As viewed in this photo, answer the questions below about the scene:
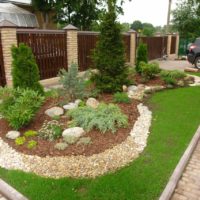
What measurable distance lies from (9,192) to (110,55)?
535 cm

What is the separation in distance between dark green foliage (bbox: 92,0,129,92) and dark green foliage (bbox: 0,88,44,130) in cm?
292

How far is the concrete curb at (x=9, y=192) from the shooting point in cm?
319

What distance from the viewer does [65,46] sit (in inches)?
403

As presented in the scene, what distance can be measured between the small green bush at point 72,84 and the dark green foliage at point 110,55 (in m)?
1.15

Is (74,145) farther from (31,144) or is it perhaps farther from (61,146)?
(31,144)

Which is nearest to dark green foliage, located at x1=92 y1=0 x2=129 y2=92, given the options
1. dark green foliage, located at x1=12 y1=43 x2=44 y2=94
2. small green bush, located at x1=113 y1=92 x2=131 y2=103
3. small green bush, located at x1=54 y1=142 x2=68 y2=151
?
small green bush, located at x1=113 y1=92 x2=131 y2=103

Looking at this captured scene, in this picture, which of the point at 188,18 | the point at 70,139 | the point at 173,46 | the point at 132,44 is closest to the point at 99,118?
the point at 70,139

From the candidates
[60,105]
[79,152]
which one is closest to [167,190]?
[79,152]

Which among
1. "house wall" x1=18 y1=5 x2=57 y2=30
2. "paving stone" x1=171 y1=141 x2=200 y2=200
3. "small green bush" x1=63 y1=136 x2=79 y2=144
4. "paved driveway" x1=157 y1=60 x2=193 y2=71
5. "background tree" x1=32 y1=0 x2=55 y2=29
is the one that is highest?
"background tree" x1=32 y1=0 x2=55 y2=29

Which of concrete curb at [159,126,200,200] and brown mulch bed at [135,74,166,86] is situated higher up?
brown mulch bed at [135,74,166,86]

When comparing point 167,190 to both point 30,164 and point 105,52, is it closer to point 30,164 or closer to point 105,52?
point 30,164

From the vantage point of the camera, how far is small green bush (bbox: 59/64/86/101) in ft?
21.5

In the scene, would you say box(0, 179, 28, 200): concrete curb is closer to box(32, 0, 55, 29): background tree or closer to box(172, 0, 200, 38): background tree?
box(32, 0, 55, 29): background tree

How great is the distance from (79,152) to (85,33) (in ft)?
26.7
